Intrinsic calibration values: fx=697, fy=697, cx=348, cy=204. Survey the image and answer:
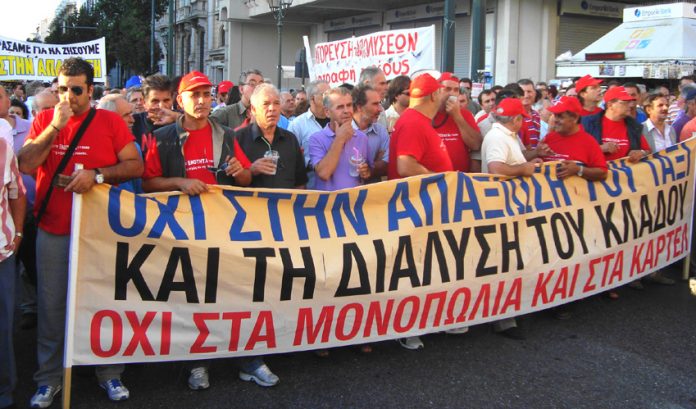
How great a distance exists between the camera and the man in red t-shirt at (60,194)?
12.9ft

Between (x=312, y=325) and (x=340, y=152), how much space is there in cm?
128

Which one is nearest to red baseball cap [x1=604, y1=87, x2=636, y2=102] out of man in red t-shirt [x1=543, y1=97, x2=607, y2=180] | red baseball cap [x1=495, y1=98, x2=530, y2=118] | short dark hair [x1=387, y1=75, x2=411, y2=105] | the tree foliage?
man in red t-shirt [x1=543, y1=97, x2=607, y2=180]

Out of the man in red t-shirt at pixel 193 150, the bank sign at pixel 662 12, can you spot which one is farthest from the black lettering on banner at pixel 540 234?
the bank sign at pixel 662 12

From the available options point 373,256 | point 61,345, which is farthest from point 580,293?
point 61,345

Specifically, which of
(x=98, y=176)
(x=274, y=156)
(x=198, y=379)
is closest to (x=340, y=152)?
(x=274, y=156)

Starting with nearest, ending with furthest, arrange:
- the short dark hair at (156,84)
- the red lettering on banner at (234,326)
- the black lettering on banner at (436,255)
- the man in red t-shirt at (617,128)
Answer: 1. the red lettering on banner at (234,326)
2. the black lettering on banner at (436,255)
3. the short dark hair at (156,84)
4. the man in red t-shirt at (617,128)

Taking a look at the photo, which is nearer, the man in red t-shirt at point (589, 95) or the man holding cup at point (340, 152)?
the man holding cup at point (340, 152)

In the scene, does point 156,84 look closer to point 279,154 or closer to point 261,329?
point 279,154

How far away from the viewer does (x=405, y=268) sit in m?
4.60

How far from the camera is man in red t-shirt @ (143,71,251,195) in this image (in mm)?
4312

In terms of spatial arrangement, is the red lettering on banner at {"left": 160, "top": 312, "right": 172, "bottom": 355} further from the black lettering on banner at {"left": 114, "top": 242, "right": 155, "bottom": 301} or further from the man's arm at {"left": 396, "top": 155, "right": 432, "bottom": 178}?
the man's arm at {"left": 396, "top": 155, "right": 432, "bottom": 178}

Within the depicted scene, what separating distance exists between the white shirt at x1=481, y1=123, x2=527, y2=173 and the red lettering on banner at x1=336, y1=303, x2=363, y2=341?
164cm

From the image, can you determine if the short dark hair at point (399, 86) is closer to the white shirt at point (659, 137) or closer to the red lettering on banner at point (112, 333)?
the white shirt at point (659, 137)

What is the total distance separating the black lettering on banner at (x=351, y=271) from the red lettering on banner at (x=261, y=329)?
0.47 metres
